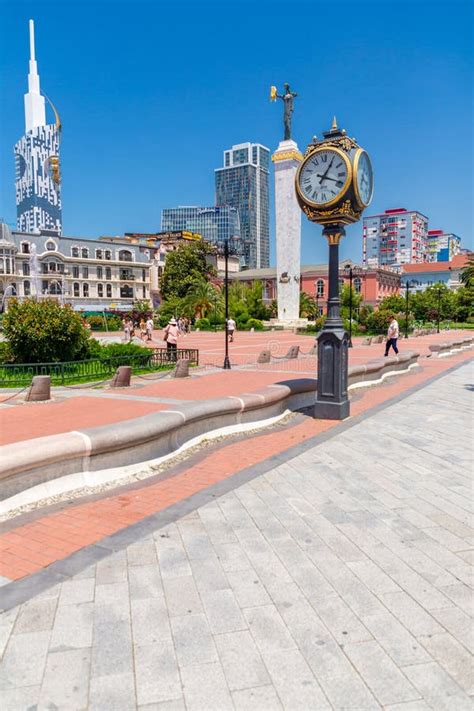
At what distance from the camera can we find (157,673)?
2660 mm

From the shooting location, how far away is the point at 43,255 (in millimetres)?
74688

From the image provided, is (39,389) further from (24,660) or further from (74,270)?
(74,270)

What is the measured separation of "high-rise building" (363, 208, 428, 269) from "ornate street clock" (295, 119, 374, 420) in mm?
162016

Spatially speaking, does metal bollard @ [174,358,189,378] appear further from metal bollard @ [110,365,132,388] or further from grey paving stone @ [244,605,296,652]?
grey paving stone @ [244,605,296,652]

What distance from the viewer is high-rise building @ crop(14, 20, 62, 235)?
613 feet

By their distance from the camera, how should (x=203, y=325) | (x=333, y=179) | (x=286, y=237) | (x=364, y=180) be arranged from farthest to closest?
(x=286, y=237) → (x=203, y=325) → (x=364, y=180) → (x=333, y=179)

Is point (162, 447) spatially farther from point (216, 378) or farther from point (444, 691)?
point (216, 378)

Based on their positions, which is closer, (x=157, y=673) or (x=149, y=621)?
(x=157, y=673)

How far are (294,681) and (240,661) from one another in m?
0.30

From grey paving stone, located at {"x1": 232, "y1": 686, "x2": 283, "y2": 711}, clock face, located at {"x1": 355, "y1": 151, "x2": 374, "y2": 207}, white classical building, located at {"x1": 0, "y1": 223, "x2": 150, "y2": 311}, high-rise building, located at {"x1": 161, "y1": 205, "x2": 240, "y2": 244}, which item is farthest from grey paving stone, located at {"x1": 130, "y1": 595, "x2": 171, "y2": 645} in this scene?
high-rise building, located at {"x1": 161, "y1": 205, "x2": 240, "y2": 244}

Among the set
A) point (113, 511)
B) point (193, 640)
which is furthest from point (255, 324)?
point (193, 640)

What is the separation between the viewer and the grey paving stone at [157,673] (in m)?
2.52

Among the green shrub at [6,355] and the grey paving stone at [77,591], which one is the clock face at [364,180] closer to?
the grey paving stone at [77,591]

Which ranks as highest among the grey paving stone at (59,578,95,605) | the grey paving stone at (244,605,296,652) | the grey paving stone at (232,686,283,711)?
the grey paving stone at (59,578,95,605)
